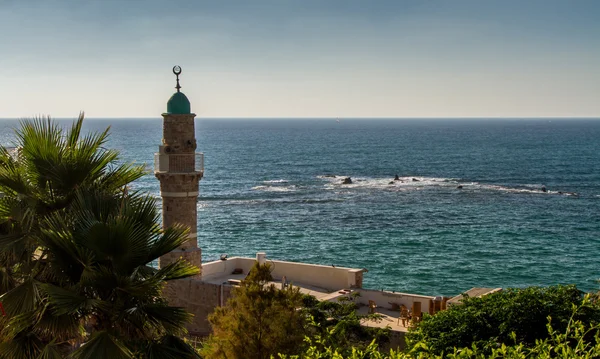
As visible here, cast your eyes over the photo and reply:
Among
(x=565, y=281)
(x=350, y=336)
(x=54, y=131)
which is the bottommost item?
(x=565, y=281)

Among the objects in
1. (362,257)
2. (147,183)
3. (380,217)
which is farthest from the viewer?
(147,183)

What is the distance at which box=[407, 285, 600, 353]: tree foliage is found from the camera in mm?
14219

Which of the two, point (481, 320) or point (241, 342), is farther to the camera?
point (481, 320)

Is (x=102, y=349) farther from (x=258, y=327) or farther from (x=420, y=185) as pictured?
(x=420, y=185)

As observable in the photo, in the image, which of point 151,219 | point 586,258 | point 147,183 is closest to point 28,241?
point 151,219

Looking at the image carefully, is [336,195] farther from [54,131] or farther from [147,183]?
[54,131]

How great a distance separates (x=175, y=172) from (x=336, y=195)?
5626 cm

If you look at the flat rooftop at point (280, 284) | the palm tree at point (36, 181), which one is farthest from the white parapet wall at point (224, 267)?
the palm tree at point (36, 181)

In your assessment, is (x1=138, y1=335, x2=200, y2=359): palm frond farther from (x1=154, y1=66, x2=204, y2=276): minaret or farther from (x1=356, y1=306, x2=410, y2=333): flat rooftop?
(x1=154, y1=66, x2=204, y2=276): minaret

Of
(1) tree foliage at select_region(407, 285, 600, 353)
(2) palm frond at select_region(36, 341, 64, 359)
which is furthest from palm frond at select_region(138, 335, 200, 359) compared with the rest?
(1) tree foliage at select_region(407, 285, 600, 353)

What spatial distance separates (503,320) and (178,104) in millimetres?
13298

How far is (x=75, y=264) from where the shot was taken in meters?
9.48

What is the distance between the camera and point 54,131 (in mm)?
10461

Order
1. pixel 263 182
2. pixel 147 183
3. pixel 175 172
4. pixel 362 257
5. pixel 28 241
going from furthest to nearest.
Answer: pixel 263 182 < pixel 147 183 < pixel 362 257 < pixel 175 172 < pixel 28 241
